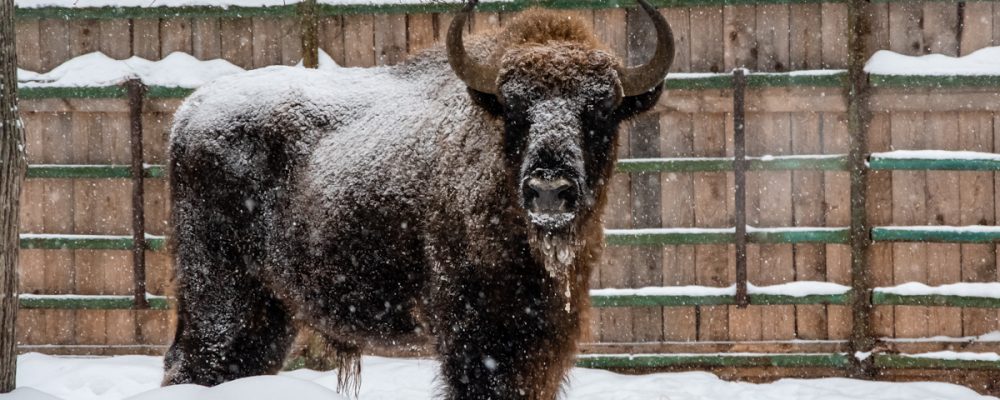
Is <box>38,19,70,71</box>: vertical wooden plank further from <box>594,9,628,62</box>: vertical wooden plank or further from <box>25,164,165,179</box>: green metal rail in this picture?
<box>594,9,628,62</box>: vertical wooden plank

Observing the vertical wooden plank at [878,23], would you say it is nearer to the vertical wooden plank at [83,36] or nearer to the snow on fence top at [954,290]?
the snow on fence top at [954,290]

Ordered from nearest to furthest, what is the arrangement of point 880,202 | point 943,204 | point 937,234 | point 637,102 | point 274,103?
1. point 637,102
2. point 274,103
3. point 937,234
4. point 943,204
5. point 880,202

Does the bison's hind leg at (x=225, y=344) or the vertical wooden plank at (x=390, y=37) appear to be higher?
the vertical wooden plank at (x=390, y=37)

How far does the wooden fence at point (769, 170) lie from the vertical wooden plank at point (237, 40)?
2 cm

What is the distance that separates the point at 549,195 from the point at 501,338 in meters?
0.72

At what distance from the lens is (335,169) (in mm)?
4438

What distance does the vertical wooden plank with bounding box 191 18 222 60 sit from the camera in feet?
24.7

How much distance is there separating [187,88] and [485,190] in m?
4.26

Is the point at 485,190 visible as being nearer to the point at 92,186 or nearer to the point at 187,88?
the point at 187,88

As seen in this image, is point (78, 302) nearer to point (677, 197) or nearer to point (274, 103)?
point (274, 103)

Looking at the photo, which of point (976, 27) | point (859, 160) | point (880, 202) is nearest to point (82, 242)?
point (859, 160)

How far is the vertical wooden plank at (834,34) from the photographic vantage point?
23.0ft

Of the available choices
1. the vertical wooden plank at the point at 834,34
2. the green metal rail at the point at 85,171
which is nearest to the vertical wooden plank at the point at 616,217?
the vertical wooden plank at the point at 834,34

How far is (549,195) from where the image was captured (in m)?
3.50
